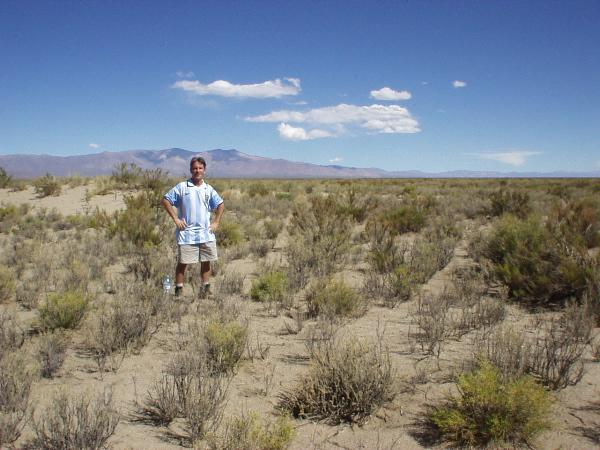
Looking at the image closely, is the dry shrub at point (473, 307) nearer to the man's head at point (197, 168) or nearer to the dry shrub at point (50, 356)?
the man's head at point (197, 168)

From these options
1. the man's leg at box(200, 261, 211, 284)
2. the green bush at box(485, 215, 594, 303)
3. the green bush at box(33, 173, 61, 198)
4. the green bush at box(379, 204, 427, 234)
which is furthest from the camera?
the green bush at box(33, 173, 61, 198)

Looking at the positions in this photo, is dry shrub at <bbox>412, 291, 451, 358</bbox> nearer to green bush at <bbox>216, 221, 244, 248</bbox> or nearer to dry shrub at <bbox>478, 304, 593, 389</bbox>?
dry shrub at <bbox>478, 304, 593, 389</bbox>

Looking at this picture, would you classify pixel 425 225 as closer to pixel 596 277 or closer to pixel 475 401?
pixel 596 277

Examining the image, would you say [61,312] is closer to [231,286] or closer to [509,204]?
[231,286]

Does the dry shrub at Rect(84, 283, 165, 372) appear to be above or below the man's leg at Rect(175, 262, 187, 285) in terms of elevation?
below

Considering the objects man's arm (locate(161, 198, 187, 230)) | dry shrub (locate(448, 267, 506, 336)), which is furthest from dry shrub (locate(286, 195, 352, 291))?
dry shrub (locate(448, 267, 506, 336))

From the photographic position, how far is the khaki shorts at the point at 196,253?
18.7ft

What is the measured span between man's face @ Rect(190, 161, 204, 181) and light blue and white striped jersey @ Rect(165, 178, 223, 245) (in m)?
0.13

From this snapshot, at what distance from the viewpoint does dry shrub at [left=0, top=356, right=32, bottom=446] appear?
2.69 meters

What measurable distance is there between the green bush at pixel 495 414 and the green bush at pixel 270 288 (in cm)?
304

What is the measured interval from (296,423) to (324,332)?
114 cm

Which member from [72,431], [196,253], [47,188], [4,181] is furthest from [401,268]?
[4,181]

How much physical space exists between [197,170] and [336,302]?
2.61m

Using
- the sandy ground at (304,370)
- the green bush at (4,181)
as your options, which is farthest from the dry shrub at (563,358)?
the green bush at (4,181)
